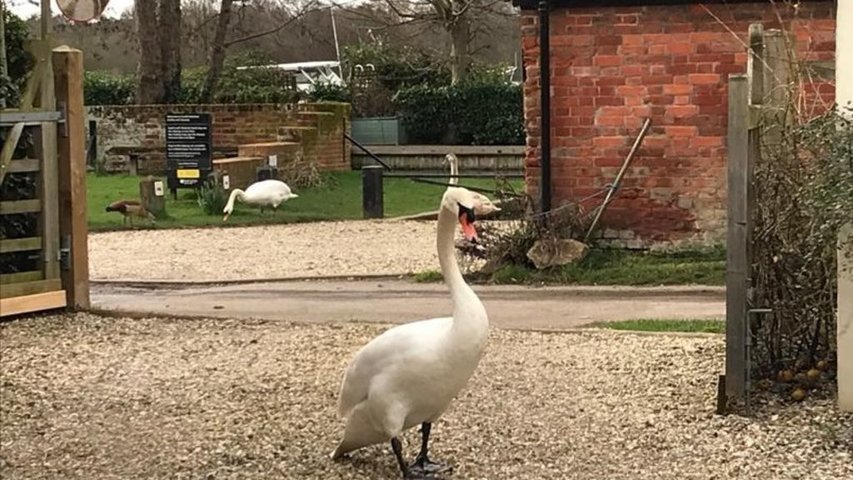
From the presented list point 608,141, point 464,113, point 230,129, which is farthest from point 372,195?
point 464,113

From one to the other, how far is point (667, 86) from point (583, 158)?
1.10m

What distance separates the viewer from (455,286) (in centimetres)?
521

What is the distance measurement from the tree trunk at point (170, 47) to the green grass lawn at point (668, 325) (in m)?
19.2

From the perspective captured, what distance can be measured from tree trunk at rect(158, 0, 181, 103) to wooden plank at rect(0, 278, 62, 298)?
1777cm

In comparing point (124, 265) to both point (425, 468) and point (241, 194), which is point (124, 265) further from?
point (425, 468)

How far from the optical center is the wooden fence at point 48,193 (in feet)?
30.8

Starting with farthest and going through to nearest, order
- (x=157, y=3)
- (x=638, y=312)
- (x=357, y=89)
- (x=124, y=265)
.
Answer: (x=357, y=89) < (x=157, y=3) < (x=124, y=265) < (x=638, y=312)

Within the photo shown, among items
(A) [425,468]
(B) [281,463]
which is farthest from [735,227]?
(B) [281,463]

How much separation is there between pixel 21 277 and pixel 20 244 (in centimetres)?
25

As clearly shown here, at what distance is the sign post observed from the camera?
20.5 meters

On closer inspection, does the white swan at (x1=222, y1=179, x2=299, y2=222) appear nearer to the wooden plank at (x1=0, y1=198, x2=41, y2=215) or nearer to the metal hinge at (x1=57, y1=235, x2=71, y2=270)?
the metal hinge at (x1=57, y1=235, x2=71, y2=270)

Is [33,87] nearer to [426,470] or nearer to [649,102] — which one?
[426,470]

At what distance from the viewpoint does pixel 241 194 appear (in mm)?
18734

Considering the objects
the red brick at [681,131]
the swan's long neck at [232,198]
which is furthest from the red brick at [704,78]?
the swan's long neck at [232,198]
